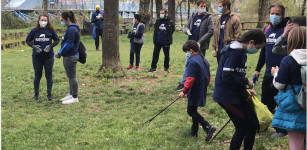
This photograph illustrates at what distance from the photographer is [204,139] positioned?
4293mm

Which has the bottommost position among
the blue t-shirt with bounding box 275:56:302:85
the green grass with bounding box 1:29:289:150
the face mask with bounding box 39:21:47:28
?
the green grass with bounding box 1:29:289:150

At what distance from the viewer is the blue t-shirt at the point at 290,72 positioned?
2.77 meters

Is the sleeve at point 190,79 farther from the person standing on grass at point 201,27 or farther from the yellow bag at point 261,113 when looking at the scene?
the person standing on grass at point 201,27

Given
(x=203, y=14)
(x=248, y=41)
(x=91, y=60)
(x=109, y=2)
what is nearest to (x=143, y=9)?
(x=91, y=60)

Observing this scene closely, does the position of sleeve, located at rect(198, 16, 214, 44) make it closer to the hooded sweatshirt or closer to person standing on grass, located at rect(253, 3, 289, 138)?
person standing on grass, located at rect(253, 3, 289, 138)

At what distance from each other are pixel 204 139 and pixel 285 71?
1837 mm

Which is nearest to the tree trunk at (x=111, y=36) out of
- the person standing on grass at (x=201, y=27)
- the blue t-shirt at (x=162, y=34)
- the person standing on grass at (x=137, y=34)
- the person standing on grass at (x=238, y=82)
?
the person standing on grass at (x=137, y=34)

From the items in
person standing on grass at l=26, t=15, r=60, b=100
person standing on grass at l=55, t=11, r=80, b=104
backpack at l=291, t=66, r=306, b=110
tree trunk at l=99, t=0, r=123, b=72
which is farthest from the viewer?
tree trunk at l=99, t=0, r=123, b=72

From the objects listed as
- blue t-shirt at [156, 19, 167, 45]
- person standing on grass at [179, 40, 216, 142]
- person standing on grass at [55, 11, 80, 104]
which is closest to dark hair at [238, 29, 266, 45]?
person standing on grass at [179, 40, 216, 142]

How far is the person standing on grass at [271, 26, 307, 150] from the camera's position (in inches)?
109

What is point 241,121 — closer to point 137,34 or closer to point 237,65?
point 237,65

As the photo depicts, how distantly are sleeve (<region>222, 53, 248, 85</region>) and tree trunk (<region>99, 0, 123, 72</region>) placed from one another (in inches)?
213

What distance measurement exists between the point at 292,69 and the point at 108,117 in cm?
339

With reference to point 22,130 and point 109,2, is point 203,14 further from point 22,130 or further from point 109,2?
point 22,130
